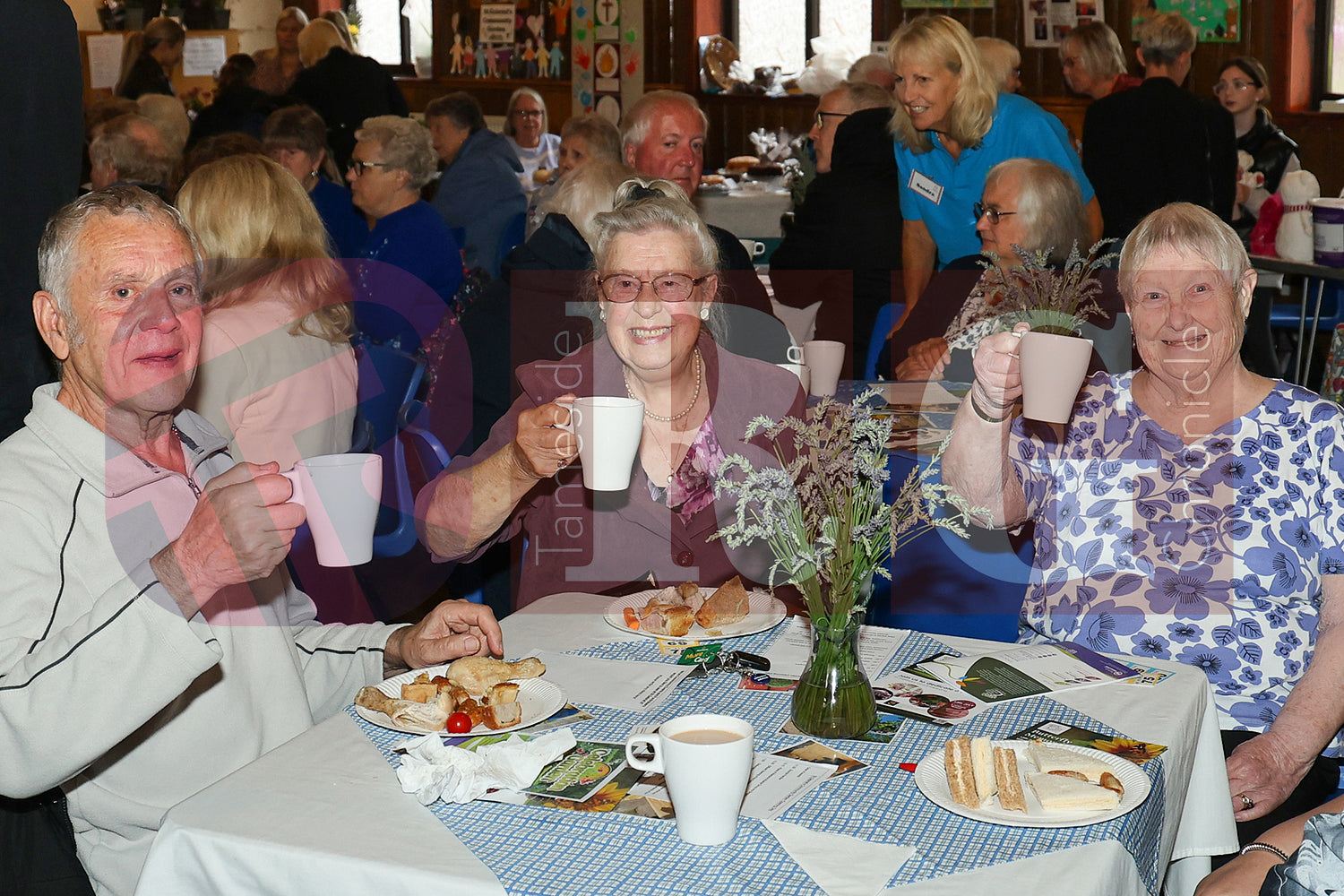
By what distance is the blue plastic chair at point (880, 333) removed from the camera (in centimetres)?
384

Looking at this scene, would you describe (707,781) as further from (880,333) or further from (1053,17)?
(1053,17)

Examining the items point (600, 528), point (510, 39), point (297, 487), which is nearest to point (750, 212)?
point (510, 39)

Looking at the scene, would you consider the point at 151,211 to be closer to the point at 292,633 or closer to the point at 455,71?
the point at 292,633

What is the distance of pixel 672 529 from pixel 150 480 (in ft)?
2.91

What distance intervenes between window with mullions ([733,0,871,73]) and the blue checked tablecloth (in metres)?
8.42

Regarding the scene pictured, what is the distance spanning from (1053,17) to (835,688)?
27.7 feet

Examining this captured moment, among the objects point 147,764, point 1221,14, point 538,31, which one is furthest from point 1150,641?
point 538,31

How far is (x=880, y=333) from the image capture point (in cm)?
390

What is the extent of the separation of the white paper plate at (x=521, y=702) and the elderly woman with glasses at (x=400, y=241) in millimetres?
2736

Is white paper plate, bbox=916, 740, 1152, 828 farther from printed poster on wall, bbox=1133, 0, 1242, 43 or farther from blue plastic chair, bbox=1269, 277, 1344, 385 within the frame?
printed poster on wall, bbox=1133, 0, 1242, 43

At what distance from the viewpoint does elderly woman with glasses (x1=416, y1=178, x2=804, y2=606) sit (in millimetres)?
2195

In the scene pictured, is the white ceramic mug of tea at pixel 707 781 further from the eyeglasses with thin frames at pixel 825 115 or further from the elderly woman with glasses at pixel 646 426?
the eyeglasses with thin frames at pixel 825 115

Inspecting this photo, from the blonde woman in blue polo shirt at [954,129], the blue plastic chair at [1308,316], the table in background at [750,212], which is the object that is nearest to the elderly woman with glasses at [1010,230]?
the blonde woman in blue polo shirt at [954,129]

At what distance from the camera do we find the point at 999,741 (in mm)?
1434
